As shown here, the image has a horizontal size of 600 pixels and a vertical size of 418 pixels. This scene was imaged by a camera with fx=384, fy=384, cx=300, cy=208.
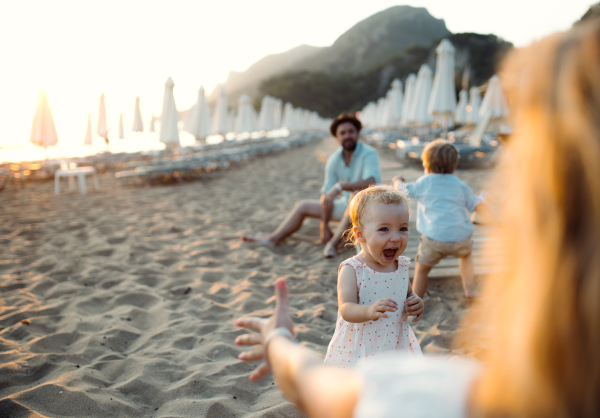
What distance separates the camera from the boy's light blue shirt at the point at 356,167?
13.9ft

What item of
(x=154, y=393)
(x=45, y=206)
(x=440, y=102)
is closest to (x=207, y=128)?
(x=45, y=206)

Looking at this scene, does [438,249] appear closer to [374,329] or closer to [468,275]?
[468,275]

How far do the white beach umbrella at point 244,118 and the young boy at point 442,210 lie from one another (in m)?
16.9

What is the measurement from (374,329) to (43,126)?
12.9 metres

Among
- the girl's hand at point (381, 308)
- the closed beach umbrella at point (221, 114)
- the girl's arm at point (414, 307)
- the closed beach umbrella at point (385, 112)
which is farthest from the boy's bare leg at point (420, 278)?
the closed beach umbrella at point (385, 112)

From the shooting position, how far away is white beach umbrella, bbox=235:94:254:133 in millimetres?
19016

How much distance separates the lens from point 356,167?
14.4 feet

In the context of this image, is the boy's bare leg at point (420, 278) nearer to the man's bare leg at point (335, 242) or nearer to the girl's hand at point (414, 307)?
the man's bare leg at point (335, 242)

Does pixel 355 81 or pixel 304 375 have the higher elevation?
pixel 355 81

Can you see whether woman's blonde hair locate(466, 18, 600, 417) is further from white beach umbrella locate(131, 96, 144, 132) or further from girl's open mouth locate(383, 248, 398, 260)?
white beach umbrella locate(131, 96, 144, 132)

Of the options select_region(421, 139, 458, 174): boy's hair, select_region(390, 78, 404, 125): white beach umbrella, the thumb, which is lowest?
the thumb

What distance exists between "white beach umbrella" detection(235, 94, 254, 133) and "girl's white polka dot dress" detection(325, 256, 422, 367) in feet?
59.6

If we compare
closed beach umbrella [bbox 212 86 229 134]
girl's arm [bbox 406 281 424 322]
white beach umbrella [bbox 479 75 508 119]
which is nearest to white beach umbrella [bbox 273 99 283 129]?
closed beach umbrella [bbox 212 86 229 134]

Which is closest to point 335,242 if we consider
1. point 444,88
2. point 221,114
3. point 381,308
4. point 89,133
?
point 381,308
